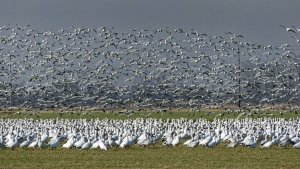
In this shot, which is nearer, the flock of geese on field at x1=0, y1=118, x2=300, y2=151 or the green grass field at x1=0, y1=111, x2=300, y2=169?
the green grass field at x1=0, y1=111, x2=300, y2=169

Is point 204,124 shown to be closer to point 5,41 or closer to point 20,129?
point 20,129

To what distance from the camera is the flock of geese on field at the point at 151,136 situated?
44531 mm

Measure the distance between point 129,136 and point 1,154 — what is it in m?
7.51

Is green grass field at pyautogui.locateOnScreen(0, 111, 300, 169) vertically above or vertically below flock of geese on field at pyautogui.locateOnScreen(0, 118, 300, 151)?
below

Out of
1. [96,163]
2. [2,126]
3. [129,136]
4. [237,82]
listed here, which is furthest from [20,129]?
[237,82]

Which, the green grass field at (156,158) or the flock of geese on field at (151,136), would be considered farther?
the flock of geese on field at (151,136)

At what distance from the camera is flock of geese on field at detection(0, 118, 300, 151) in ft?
146

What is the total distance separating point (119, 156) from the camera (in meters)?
38.1

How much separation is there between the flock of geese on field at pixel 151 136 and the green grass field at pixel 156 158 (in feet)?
2.04

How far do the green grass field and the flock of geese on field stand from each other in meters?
0.62

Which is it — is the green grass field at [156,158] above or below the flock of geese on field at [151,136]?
below

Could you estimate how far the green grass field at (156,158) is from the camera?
1319 inches

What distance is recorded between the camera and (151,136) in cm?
4653

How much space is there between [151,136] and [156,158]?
31.7 ft
